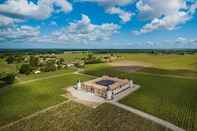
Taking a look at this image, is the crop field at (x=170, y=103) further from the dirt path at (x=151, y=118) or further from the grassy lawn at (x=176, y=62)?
the grassy lawn at (x=176, y=62)

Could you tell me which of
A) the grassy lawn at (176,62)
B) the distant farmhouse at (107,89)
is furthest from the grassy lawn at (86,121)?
the grassy lawn at (176,62)

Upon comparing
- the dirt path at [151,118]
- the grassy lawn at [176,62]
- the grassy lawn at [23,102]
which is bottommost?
the grassy lawn at [23,102]

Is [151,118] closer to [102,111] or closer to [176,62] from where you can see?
[102,111]

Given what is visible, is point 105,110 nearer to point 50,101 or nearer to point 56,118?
point 56,118

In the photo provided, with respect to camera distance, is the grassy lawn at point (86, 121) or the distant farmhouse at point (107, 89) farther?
the distant farmhouse at point (107, 89)

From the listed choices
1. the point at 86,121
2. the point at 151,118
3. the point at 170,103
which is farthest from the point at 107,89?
the point at 151,118

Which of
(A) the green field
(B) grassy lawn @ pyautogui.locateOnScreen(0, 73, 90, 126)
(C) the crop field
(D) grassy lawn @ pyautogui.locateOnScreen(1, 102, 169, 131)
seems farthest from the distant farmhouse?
(D) grassy lawn @ pyautogui.locateOnScreen(1, 102, 169, 131)

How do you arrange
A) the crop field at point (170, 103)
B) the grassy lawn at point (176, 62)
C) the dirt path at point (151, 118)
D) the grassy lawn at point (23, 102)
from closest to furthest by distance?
the dirt path at point (151, 118) < the crop field at point (170, 103) < the grassy lawn at point (23, 102) < the grassy lawn at point (176, 62)

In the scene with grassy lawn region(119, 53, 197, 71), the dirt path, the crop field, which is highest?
grassy lawn region(119, 53, 197, 71)

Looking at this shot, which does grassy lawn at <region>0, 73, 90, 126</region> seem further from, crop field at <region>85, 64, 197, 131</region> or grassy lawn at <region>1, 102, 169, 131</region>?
crop field at <region>85, 64, 197, 131</region>
